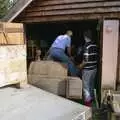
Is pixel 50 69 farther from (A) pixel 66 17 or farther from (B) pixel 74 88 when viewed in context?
(A) pixel 66 17

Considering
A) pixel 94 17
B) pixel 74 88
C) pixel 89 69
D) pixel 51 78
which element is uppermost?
pixel 94 17

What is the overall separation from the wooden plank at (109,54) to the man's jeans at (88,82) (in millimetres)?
351

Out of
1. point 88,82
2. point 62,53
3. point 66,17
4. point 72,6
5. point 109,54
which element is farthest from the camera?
point 66,17

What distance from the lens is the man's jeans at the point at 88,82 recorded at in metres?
8.77

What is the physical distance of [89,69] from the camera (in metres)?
8.88

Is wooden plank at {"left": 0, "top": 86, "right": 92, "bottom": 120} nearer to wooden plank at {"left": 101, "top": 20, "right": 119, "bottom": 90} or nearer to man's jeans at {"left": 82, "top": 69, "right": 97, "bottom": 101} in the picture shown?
man's jeans at {"left": 82, "top": 69, "right": 97, "bottom": 101}

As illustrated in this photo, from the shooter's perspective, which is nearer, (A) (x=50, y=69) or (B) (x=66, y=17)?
(A) (x=50, y=69)

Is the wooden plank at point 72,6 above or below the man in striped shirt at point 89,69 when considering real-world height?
above

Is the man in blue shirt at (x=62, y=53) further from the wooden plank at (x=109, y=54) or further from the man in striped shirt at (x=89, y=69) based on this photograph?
the wooden plank at (x=109, y=54)

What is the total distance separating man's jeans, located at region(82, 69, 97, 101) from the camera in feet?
28.8

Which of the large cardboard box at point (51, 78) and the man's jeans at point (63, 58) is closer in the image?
the large cardboard box at point (51, 78)

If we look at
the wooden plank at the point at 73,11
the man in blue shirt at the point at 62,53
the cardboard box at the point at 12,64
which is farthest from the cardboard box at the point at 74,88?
the wooden plank at the point at 73,11

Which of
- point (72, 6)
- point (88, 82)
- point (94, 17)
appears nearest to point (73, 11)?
point (72, 6)

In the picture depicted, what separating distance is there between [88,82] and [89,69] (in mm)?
351
